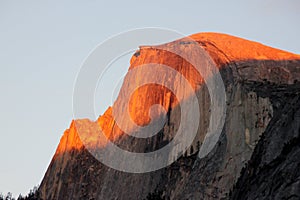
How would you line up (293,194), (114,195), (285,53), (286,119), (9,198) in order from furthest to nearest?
(9,198)
(114,195)
(285,53)
(286,119)
(293,194)

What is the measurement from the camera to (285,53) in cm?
4584

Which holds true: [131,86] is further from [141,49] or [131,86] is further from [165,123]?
A: [165,123]

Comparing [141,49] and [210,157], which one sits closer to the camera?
[210,157]

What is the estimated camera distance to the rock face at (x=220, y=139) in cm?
2131

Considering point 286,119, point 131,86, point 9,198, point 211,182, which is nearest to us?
point 286,119

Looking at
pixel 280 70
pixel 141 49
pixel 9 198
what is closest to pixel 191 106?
pixel 280 70

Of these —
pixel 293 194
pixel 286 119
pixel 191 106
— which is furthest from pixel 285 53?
pixel 293 194

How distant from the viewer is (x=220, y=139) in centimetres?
3638

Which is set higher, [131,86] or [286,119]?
[131,86]

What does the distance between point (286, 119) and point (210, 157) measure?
1341cm

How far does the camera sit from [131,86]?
5644 cm

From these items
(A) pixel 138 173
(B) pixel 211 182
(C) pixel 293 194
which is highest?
(A) pixel 138 173

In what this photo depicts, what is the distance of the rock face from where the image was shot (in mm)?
21312

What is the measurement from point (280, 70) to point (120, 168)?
55.2ft
